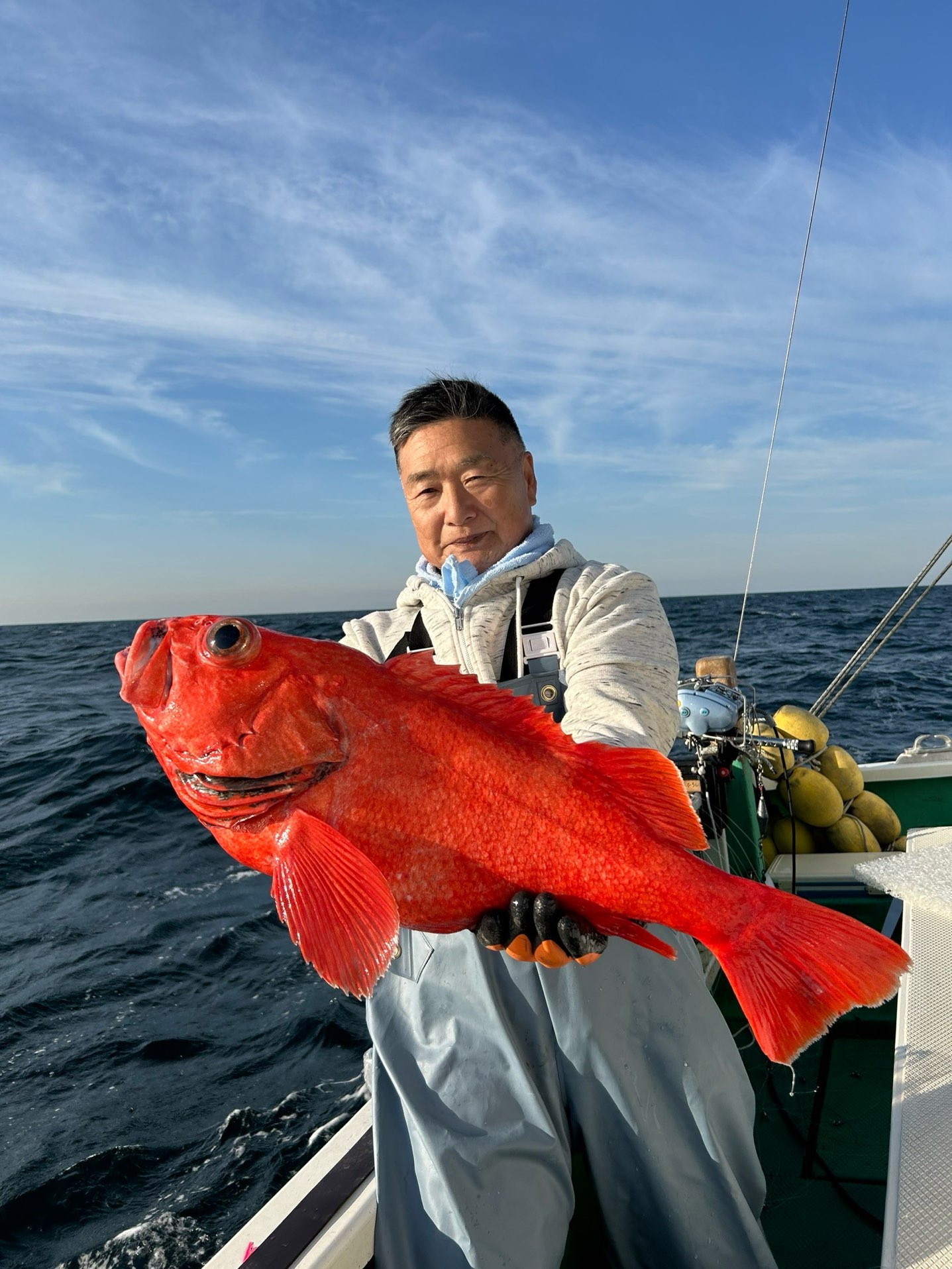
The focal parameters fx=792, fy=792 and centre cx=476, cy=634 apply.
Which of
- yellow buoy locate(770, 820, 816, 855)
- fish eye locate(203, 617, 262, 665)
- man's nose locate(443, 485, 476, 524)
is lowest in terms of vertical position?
yellow buoy locate(770, 820, 816, 855)

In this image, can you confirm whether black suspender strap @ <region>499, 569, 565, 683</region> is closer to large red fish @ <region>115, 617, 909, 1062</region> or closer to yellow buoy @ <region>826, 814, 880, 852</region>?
large red fish @ <region>115, 617, 909, 1062</region>

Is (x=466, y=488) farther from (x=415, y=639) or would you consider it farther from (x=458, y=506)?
(x=415, y=639)

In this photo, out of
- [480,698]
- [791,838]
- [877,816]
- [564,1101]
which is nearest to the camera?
[480,698]

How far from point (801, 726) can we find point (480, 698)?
187 inches

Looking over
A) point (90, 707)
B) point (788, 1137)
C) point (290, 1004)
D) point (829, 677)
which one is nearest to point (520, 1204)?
point (788, 1137)

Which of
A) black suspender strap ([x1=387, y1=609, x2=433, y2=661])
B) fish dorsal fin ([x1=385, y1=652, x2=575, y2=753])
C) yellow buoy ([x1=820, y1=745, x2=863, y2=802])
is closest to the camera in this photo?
fish dorsal fin ([x1=385, y1=652, x2=575, y2=753])

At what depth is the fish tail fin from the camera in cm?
162

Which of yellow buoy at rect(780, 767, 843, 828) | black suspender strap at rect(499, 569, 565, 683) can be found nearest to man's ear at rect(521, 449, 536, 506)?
black suspender strap at rect(499, 569, 565, 683)

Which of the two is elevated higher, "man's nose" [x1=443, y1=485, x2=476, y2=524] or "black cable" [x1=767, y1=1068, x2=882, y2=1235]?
"man's nose" [x1=443, y1=485, x2=476, y2=524]

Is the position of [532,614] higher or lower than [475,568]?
lower

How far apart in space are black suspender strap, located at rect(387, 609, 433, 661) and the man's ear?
0.70 meters

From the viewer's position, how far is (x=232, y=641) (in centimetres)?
181

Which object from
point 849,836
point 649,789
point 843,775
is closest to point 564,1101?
point 649,789

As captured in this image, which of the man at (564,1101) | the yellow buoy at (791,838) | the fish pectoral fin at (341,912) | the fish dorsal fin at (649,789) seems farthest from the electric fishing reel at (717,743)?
the fish pectoral fin at (341,912)
